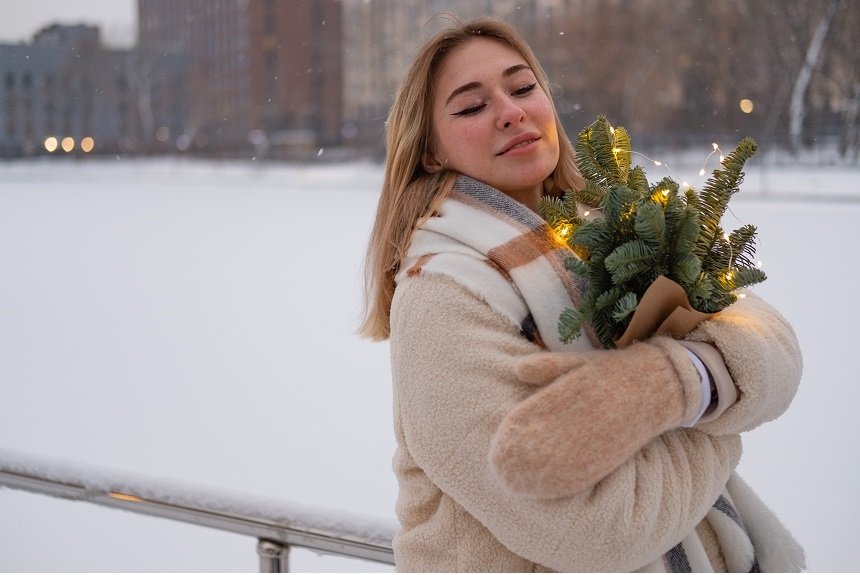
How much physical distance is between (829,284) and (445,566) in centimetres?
263

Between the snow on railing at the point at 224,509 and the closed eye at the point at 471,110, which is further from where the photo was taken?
the snow on railing at the point at 224,509

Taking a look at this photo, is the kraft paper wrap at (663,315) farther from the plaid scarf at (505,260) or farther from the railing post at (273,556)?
the railing post at (273,556)

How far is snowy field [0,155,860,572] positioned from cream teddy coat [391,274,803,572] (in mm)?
1236

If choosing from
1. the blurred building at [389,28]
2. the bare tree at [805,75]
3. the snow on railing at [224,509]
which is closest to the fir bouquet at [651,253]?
the snow on railing at [224,509]

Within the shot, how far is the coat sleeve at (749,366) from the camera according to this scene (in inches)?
34.8

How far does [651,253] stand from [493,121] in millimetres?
275

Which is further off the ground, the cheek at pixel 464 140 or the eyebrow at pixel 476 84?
the eyebrow at pixel 476 84

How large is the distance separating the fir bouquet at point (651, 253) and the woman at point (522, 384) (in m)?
0.03

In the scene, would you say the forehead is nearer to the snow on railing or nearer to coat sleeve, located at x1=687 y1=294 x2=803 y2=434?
coat sleeve, located at x1=687 y1=294 x2=803 y2=434

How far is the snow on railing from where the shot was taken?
1397 mm

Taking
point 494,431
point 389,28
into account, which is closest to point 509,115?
point 494,431

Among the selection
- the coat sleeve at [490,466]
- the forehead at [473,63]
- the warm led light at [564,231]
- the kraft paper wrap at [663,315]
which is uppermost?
the forehead at [473,63]

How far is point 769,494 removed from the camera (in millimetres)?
2410

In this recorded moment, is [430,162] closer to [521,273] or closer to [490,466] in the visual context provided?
[521,273]
